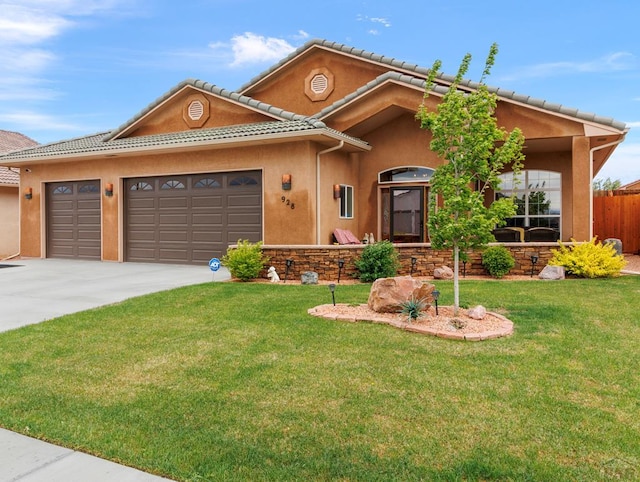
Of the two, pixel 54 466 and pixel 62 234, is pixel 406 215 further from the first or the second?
pixel 54 466

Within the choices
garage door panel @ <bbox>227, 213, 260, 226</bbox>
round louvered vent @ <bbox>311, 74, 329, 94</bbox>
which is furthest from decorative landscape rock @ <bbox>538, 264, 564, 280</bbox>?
round louvered vent @ <bbox>311, 74, 329, 94</bbox>

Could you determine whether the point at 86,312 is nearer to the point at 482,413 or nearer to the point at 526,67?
the point at 482,413

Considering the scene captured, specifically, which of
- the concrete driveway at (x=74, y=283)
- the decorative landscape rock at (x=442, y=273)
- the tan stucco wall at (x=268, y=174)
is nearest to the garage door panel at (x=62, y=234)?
the concrete driveway at (x=74, y=283)

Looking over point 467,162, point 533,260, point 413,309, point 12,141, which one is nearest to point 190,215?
point 533,260

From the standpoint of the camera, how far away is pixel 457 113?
6621 mm

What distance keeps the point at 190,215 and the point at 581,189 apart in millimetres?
10652

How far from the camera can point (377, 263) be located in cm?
1071

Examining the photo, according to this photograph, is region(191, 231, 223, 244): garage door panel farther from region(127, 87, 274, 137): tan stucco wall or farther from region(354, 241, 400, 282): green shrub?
region(354, 241, 400, 282): green shrub

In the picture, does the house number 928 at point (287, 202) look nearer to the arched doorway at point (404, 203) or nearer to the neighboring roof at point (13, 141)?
the arched doorway at point (404, 203)

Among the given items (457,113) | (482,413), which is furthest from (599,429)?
(457,113)

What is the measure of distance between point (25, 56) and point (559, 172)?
68.0ft

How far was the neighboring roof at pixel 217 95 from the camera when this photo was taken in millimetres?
14047

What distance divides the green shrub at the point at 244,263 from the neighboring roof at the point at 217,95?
13.9 feet

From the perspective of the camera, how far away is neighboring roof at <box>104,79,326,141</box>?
14047 mm
